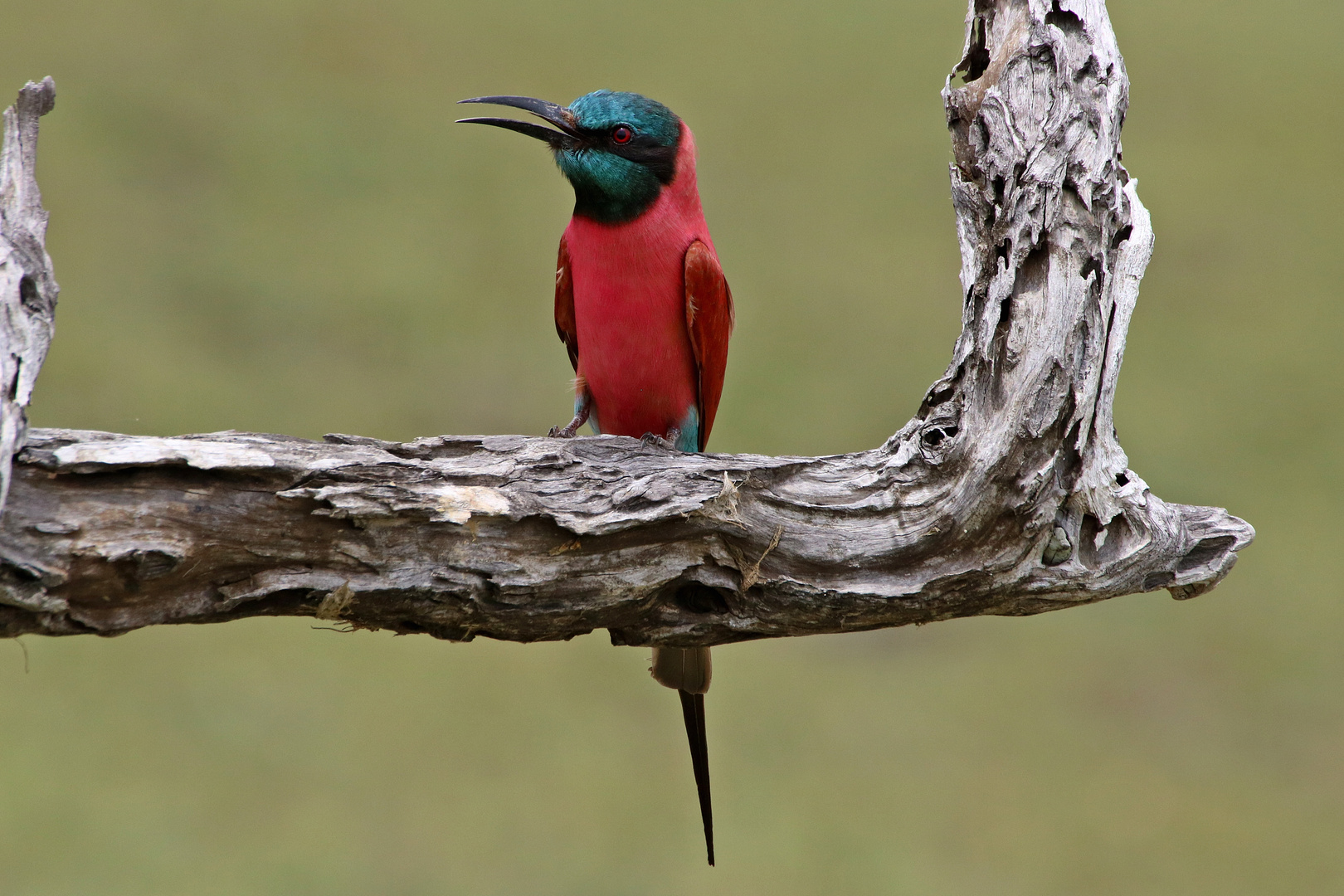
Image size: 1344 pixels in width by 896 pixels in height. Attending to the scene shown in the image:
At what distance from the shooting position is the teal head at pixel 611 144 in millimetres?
2930

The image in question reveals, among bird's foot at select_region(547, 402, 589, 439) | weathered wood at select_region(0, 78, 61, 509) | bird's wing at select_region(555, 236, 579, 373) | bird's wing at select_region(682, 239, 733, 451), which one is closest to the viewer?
weathered wood at select_region(0, 78, 61, 509)

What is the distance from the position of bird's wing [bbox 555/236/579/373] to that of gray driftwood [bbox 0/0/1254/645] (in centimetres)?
96

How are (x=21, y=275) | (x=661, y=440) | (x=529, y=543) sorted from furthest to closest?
(x=661, y=440), (x=529, y=543), (x=21, y=275)

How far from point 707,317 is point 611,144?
21.2 inches

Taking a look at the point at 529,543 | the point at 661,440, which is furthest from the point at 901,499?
the point at 529,543

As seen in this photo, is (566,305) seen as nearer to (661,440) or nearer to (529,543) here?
(661,440)

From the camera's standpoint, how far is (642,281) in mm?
3082

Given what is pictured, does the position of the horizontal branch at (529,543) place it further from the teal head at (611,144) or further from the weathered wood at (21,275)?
the teal head at (611,144)

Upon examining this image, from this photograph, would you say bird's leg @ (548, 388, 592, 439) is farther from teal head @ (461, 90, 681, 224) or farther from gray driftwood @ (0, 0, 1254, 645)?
gray driftwood @ (0, 0, 1254, 645)

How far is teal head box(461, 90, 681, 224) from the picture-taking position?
9.61ft

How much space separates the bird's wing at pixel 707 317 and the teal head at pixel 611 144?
0.22 metres

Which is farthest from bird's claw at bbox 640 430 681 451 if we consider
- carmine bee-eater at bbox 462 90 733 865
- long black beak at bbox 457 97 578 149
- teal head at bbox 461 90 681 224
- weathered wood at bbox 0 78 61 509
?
weathered wood at bbox 0 78 61 509

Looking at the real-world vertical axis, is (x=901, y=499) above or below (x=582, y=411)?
below

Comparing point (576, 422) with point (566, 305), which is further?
point (566, 305)
